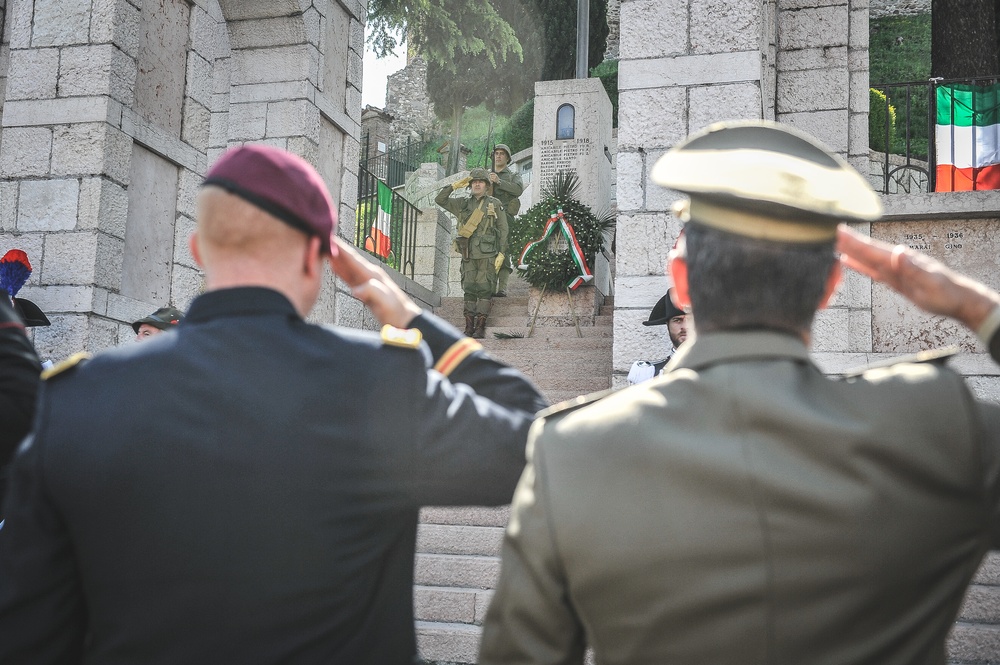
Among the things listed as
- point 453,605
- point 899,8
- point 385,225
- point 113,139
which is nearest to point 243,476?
point 453,605

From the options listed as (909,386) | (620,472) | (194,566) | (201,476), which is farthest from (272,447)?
(909,386)

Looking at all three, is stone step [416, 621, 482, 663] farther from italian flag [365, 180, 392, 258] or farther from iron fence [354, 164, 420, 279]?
italian flag [365, 180, 392, 258]

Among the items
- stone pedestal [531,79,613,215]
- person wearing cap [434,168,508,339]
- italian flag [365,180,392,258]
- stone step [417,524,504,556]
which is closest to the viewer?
stone step [417,524,504,556]

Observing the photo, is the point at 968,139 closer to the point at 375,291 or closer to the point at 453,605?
the point at 453,605

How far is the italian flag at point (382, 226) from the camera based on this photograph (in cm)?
1212

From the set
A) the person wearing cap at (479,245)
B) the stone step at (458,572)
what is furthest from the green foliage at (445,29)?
the stone step at (458,572)

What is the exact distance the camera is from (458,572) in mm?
5074

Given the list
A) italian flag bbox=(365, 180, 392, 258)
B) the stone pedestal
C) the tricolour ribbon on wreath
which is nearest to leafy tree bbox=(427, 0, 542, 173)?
the stone pedestal

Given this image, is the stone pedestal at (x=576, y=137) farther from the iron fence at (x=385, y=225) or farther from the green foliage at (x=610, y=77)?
the green foliage at (x=610, y=77)

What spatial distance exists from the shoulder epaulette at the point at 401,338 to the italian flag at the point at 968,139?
277 inches

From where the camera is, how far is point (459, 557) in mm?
5188

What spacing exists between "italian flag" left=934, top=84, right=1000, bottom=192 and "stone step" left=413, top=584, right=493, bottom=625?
5.22 m

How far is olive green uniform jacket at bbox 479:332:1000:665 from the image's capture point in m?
1.29

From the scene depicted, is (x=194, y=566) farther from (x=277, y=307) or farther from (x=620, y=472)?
(x=620, y=472)
